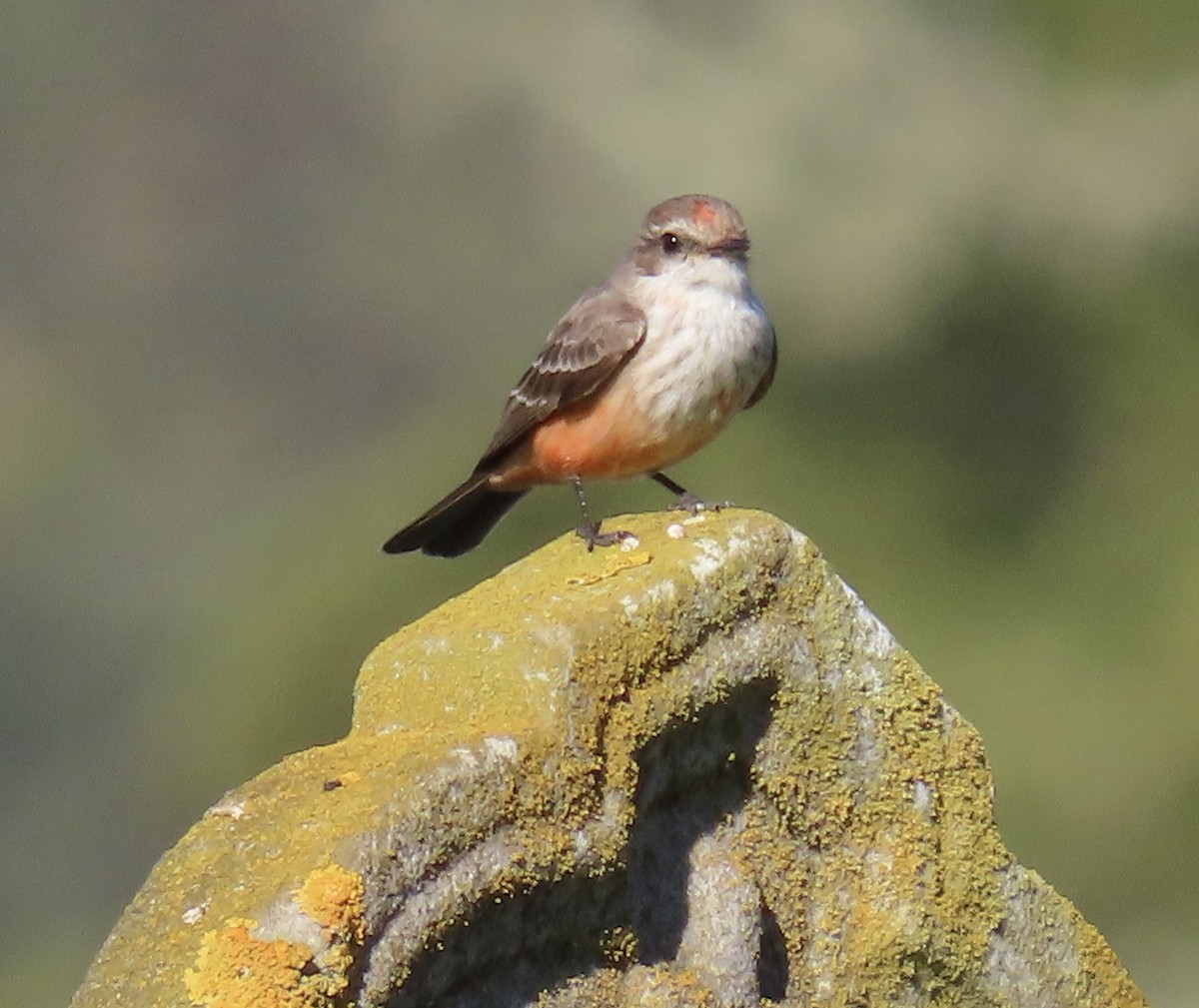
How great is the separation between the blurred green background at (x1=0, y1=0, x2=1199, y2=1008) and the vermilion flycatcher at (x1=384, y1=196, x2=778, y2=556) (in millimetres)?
3518

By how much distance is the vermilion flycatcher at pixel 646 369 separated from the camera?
5.93 m

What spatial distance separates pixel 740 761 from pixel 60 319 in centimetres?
1987

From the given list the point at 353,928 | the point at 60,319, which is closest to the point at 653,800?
the point at 353,928

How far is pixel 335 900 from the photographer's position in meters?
2.58

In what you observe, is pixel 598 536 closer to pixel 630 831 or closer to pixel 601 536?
pixel 601 536

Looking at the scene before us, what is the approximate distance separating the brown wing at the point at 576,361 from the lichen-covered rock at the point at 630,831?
7.48 ft

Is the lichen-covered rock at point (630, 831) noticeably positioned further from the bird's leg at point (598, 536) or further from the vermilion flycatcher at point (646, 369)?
the vermilion flycatcher at point (646, 369)

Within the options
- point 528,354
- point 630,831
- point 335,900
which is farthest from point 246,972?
point 528,354

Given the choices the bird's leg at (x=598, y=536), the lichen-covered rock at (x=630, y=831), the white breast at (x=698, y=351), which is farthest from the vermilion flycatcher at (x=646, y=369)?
the lichen-covered rock at (x=630, y=831)

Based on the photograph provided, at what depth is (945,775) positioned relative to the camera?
11.6 feet

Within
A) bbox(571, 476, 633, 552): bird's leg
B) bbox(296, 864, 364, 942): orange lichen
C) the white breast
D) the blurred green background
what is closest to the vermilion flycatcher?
the white breast

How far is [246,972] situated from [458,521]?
13.7ft

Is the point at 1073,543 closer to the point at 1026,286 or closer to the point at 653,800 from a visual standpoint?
the point at 1026,286

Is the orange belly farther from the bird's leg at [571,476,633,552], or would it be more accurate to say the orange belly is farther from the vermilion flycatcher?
the bird's leg at [571,476,633,552]
